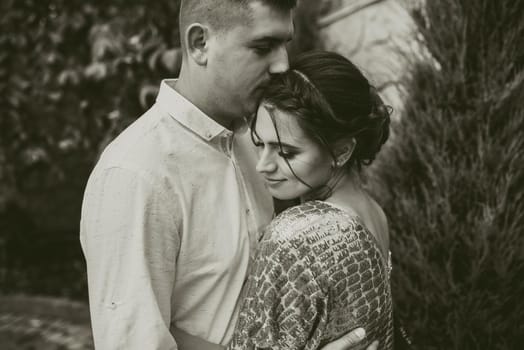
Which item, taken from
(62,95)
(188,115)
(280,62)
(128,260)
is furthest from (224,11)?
(62,95)

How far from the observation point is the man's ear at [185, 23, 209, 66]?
83.3 inches

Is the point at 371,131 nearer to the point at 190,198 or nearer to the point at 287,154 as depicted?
the point at 287,154

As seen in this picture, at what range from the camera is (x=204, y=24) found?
2105 millimetres

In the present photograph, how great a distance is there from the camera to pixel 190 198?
193 centimetres

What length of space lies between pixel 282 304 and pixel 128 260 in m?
0.44

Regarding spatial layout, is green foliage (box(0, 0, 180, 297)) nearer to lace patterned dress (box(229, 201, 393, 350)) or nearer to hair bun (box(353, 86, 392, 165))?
hair bun (box(353, 86, 392, 165))

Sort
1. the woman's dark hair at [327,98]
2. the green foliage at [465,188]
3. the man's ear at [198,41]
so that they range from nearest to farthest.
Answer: the woman's dark hair at [327,98]
the man's ear at [198,41]
the green foliage at [465,188]

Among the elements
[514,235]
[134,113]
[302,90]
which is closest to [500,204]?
[514,235]

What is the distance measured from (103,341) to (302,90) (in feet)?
2.97

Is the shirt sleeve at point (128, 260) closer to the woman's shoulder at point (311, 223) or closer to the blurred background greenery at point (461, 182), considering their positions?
the woman's shoulder at point (311, 223)

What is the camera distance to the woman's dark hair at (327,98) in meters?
1.86

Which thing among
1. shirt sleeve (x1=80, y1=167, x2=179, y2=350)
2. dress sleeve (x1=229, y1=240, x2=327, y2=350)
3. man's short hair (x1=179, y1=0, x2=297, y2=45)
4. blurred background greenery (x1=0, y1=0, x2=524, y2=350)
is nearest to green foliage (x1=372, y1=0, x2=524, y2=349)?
blurred background greenery (x1=0, y1=0, x2=524, y2=350)

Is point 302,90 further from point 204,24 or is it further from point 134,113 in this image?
point 134,113

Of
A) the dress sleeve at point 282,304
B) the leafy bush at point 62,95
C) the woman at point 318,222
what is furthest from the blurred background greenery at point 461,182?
the leafy bush at point 62,95
